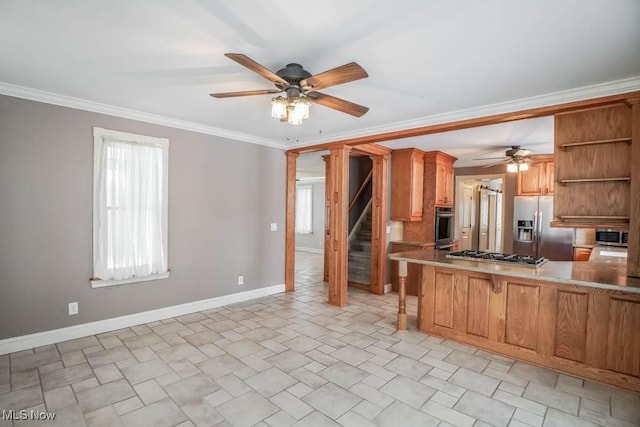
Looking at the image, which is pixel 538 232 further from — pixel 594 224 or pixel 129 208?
pixel 129 208

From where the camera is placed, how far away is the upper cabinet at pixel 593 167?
106 inches

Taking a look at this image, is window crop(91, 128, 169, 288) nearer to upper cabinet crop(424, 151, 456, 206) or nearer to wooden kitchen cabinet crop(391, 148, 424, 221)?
wooden kitchen cabinet crop(391, 148, 424, 221)

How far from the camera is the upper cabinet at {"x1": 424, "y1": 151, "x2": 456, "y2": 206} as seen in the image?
550 cm

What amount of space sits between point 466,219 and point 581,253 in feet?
8.25

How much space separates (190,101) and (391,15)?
233cm

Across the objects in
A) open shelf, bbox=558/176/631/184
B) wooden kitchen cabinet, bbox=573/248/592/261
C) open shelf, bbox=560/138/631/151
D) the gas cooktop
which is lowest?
wooden kitchen cabinet, bbox=573/248/592/261

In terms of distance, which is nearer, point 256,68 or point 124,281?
point 256,68

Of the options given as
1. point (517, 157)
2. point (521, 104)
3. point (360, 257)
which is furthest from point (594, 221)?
point (360, 257)

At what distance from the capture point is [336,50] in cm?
212

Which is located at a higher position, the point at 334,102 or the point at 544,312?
the point at 334,102

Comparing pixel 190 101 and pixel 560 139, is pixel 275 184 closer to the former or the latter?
pixel 190 101

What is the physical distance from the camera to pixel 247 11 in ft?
5.69

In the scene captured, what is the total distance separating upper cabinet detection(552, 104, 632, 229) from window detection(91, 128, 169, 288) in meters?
4.35

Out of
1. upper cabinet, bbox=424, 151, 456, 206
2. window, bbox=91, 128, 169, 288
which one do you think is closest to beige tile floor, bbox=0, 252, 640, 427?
window, bbox=91, 128, 169, 288
